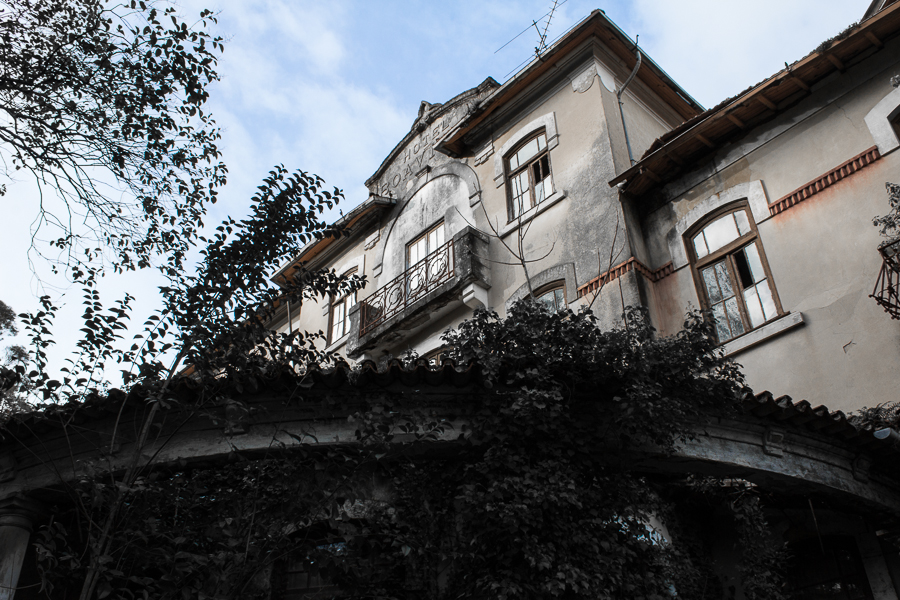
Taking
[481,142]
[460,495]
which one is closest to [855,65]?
[481,142]

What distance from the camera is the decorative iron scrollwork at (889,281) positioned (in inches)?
312

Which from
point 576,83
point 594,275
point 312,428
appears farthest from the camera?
point 576,83

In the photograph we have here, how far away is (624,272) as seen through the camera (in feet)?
35.7

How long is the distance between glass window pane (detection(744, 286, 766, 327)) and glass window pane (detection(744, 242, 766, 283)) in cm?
18

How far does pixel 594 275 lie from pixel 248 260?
6509 millimetres

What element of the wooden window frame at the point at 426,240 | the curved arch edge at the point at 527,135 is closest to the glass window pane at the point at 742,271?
the curved arch edge at the point at 527,135

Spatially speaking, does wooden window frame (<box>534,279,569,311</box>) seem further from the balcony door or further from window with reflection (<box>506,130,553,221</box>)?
the balcony door

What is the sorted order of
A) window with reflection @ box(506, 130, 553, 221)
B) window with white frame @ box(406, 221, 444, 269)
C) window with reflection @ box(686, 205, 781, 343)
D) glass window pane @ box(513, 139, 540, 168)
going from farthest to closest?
1. window with white frame @ box(406, 221, 444, 269)
2. glass window pane @ box(513, 139, 540, 168)
3. window with reflection @ box(506, 130, 553, 221)
4. window with reflection @ box(686, 205, 781, 343)

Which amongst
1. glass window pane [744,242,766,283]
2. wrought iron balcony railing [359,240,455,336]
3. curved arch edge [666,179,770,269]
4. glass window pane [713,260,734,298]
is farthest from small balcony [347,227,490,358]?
glass window pane [744,242,766,283]

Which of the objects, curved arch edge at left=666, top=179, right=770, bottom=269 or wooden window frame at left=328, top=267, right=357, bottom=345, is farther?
wooden window frame at left=328, top=267, right=357, bottom=345

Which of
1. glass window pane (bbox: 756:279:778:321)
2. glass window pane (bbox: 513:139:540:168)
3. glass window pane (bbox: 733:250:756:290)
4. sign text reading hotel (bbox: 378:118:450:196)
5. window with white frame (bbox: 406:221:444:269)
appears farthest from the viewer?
sign text reading hotel (bbox: 378:118:450:196)

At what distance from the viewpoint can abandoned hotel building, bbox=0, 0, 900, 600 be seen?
7996mm

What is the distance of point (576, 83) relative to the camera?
13539 millimetres

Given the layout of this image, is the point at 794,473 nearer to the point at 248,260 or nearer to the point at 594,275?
the point at 594,275
